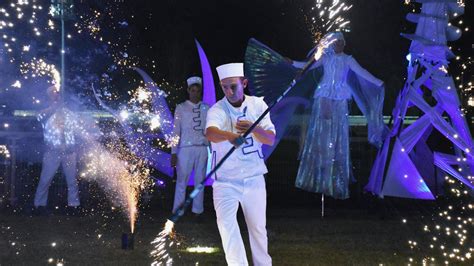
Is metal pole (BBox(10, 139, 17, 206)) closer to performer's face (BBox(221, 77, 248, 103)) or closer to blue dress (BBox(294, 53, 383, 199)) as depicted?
blue dress (BBox(294, 53, 383, 199))

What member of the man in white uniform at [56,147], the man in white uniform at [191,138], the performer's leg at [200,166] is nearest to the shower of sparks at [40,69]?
the man in white uniform at [56,147]

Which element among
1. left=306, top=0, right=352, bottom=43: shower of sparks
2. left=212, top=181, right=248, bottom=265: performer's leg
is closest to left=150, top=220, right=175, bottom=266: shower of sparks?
left=212, top=181, right=248, bottom=265: performer's leg

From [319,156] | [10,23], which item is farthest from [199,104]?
[10,23]

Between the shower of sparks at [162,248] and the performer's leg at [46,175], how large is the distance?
2377 mm

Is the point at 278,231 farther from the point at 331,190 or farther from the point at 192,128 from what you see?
the point at 192,128

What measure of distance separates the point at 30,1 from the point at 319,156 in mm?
6408

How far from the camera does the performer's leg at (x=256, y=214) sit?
15.4 feet

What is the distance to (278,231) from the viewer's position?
23.0ft

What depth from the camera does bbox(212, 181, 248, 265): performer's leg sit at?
449 centimetres

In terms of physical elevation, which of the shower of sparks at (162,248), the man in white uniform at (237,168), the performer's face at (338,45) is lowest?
the shower of sparks at (162,248)

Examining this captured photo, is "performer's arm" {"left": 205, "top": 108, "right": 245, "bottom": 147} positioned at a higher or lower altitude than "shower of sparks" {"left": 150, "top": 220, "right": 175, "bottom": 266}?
higher

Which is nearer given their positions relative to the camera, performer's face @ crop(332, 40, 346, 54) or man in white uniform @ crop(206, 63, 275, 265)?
man in white uniform @ crop(206, 63, 275, 265)

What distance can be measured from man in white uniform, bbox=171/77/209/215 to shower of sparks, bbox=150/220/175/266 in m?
1.13

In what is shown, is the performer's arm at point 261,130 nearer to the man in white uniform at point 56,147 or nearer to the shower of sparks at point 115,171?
the man in white uniform at point 56,147
